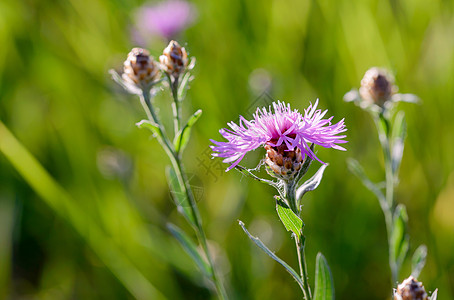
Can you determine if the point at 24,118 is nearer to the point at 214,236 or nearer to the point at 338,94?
the point at 214,236

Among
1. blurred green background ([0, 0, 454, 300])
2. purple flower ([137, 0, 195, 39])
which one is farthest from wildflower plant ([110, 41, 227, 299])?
purple flower ([137, 0, 195, 39])

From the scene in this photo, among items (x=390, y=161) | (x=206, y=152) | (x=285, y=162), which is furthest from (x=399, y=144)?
(x=206, y=152)

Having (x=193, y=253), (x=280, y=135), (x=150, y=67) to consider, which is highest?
(x=150, y=67)

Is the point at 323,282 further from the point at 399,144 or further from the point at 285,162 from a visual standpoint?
the point at 399,144

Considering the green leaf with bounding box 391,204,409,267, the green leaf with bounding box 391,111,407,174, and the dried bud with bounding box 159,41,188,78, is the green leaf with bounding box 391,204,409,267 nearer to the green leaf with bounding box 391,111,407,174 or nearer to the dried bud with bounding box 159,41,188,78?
the green leaf with bounding box 391,111,407,174

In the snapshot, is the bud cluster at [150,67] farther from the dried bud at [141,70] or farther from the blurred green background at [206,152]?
the blurred green background at [206,152]

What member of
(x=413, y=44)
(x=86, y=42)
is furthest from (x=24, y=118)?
(x=413, y=44)

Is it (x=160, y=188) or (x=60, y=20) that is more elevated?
(x=60, y=20)
